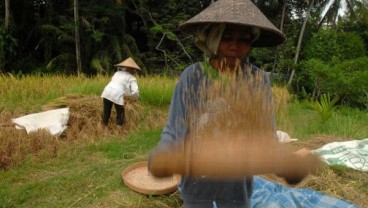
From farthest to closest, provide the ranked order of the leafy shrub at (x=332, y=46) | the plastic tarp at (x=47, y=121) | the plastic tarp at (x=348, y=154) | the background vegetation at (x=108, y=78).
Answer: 1. the leafy shrub at (x=332, y=46)
2. the plastic tarp at (x=47, y=121)
3. the plastic tarp at (x=348, y=154)
4. the background vegetation at (x=108, y=78)

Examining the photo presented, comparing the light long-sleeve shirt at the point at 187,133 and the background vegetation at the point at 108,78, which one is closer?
the light long-sleeve shirt at the point at 187,133

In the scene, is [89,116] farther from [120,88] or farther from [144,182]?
[144,182]

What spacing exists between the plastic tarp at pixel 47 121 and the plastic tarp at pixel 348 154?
3.31 meters

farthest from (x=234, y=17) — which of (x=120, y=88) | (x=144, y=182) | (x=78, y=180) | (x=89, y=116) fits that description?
(x=89, y=116)

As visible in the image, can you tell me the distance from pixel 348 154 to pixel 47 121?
3817 millimetres

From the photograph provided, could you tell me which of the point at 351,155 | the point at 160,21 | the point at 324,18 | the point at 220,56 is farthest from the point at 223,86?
the point at 324,18

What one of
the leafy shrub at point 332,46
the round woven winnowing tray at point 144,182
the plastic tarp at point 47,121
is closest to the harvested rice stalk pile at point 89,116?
the plastic tarp at point 47,121

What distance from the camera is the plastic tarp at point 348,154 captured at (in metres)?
3.83

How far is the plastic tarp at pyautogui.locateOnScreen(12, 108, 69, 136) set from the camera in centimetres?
506

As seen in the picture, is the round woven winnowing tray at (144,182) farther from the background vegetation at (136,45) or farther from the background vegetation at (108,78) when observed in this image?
the background vegetation at (136,45)

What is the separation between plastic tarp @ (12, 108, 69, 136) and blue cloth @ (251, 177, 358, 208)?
2.99m

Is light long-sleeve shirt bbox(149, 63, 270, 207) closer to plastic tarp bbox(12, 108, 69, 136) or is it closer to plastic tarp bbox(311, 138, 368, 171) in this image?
plastic tarp bbox(311, 138, 368, 171)

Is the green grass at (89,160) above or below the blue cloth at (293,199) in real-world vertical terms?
below

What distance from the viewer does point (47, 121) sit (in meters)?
5.27
